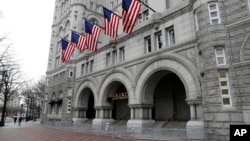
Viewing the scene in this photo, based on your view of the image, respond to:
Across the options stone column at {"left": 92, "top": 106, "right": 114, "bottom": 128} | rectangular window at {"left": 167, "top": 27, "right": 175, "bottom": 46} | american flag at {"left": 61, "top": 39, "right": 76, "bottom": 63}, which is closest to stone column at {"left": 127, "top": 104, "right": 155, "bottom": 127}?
stone column at {"left": 92, "top": 106, "right": 114, "bottom": 128}

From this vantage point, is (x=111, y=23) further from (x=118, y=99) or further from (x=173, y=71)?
(x=118, y=99)

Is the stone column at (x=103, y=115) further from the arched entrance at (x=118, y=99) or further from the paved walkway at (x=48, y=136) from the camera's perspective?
the paved walkway at (x=48, y=136)

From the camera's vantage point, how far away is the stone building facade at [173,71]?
11.7m

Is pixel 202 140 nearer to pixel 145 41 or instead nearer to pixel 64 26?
pixel 145 41

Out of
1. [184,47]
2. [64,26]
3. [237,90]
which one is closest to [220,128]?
[237,90]

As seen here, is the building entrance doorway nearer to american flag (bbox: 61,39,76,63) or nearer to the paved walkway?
american flag (bbox: 61,39,76,63)

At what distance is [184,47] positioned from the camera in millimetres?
15430

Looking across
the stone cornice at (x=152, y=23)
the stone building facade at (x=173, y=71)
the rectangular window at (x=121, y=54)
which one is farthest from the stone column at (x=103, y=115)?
the stone cornice at (x=152, y=23)

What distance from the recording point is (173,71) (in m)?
15.6

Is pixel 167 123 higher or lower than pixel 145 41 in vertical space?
lower

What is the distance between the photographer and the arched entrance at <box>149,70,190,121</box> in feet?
59.6

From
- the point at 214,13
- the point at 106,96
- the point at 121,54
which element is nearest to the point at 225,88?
the point at 214,13

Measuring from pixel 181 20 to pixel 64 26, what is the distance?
1054 inches

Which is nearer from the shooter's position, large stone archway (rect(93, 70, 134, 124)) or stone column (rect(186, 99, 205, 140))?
stone column (rect(186, 99, 205, 140))
